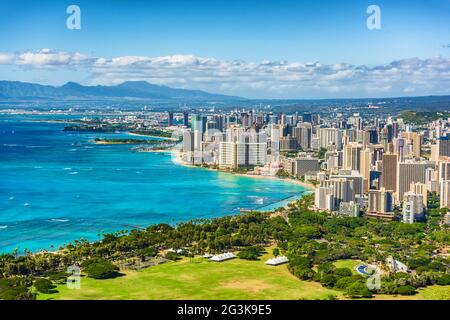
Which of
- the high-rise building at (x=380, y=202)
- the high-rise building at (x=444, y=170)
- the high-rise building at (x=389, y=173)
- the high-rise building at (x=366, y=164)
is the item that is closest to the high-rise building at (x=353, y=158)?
the high-rise building at (x=366, y=164)

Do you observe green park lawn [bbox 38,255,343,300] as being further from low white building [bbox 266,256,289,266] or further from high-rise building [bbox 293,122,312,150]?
high-rise building [bbox 293,122,312,150]

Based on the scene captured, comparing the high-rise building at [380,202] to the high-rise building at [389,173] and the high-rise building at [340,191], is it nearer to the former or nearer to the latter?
the high-rise building at [340,191]

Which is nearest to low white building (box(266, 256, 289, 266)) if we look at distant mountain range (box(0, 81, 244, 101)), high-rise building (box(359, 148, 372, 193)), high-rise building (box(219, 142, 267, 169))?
high-rise building (box(359, 148, 372, 193))

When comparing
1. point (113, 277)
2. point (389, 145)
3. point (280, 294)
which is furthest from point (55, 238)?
point (389, 145)

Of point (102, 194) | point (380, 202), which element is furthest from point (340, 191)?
point (102, 194)

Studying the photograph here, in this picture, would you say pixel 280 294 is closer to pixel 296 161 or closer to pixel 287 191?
pixel 287 191
